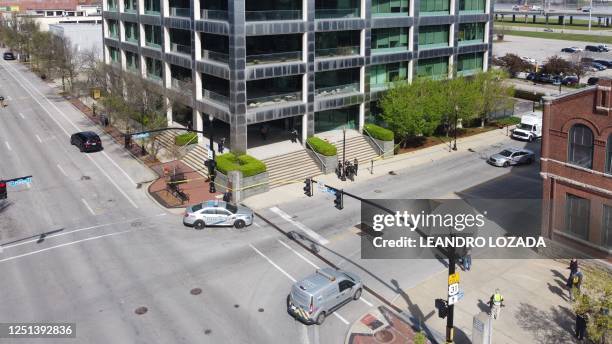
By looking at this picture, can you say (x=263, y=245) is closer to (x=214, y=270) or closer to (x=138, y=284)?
(x=214, y=270)

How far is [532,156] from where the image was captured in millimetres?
51125

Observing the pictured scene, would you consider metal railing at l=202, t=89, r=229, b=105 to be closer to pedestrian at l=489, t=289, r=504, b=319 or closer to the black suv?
the black suv

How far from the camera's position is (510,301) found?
93.0 ft

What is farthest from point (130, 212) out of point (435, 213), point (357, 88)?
point (357, 88)

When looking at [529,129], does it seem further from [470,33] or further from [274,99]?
[274,99]

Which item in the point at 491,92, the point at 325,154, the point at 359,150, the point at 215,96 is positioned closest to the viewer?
the point at 325,154

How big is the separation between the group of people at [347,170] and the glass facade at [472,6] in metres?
25.8

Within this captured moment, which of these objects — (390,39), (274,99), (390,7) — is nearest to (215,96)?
(274,99)

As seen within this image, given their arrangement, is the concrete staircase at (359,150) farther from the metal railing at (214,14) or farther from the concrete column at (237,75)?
the metal railing at (214,14)

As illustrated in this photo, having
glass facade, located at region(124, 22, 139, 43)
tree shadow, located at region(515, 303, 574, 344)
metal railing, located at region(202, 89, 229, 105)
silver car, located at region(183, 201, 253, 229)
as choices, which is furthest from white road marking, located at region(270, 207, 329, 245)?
glass facade, located at region(124, 22, 139, 43)

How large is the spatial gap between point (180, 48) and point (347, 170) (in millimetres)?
21847

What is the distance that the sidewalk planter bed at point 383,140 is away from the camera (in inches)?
2103

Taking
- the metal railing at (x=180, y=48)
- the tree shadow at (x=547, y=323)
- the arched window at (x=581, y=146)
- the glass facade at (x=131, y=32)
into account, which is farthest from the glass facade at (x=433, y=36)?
the tree shadow at (x=547, y=323)

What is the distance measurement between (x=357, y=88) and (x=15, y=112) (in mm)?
41543
